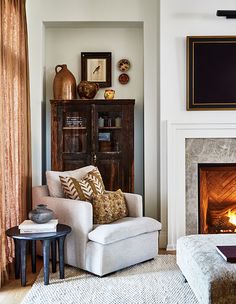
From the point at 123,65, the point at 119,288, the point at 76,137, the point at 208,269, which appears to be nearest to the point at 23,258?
the point at 119,288

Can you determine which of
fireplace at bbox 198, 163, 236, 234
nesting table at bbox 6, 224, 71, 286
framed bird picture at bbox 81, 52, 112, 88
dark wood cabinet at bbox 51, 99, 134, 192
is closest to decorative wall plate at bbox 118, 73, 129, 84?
framed bird picture at bbox 81, 52, 112, 88

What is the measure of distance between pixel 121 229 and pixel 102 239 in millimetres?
216

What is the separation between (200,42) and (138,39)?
91 centimetres

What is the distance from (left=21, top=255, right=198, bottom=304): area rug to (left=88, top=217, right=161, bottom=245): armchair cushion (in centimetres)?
31

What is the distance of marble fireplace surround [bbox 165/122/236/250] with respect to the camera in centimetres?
445

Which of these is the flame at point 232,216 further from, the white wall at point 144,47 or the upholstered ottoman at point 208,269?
the upholstered ottoman at point 208,269

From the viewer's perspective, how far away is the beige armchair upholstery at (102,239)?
3463 millimetres

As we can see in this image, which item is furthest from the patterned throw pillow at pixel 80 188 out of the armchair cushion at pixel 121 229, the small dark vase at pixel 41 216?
the small dark vase at pixel 41 216

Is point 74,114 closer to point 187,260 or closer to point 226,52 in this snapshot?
point 226,52

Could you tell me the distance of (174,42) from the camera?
4512 millimetres

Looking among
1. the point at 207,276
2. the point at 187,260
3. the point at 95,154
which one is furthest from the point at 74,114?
the point at 207,276

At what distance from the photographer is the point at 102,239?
3.41 metres

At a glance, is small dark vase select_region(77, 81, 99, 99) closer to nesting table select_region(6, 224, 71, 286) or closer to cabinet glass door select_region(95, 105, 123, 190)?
cabinet glass door select_region(95, 105, 123, 190)

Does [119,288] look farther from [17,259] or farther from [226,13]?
[226,13]
